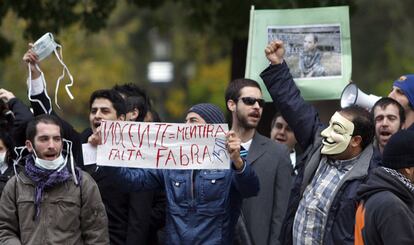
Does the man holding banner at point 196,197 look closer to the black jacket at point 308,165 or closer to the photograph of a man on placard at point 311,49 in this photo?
the black jacket at point 308,165

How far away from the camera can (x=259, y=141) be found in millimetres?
9594

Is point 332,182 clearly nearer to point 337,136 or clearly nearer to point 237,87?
point 337,136

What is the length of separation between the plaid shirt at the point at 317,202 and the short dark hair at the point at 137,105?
2.03 metres

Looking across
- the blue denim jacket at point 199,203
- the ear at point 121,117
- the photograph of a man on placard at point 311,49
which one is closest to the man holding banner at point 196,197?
the blue denim jacket at point 199,203

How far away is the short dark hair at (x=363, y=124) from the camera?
854cm

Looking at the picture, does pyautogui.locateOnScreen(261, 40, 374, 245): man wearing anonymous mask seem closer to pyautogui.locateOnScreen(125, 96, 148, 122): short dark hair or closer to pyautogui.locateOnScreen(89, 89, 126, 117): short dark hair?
pyautogui.locateOnScreen(89, 89, 126, 117): short dark hair

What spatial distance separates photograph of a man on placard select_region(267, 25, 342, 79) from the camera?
33.4 ft

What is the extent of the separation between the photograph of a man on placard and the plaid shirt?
174cm

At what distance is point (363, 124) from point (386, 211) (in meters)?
1.68

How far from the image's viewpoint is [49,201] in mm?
8578

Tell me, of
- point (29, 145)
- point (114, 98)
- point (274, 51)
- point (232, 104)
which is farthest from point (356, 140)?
point (29, 145)

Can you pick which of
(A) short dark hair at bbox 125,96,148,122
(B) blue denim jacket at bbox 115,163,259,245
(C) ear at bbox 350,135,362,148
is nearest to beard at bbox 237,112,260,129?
(B) blue denim jacket at bbox 115,163,259,245

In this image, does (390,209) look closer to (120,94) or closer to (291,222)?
(291,222)

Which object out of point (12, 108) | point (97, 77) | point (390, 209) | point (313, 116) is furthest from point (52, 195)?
point (97, 77)
